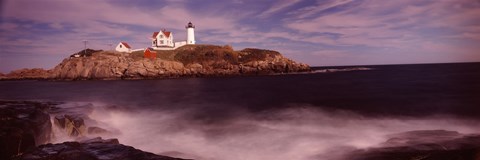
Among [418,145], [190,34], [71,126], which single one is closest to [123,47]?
[190,34]

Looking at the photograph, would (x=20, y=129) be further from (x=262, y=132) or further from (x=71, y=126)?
(x=262, y=132)

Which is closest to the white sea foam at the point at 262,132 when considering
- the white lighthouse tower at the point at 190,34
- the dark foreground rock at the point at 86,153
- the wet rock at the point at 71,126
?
the wet rock at the point at 71,126

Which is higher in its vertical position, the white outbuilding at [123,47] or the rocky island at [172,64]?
the white outbuilding at [123,47]

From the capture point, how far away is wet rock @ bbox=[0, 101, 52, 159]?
5921mm

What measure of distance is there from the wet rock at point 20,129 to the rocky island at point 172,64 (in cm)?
4270

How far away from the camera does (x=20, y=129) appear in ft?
21.6

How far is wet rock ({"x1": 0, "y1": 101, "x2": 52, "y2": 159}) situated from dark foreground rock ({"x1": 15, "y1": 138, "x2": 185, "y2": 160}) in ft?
2.35

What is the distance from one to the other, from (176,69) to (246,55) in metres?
16.9

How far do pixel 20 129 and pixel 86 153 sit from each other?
7.66 ft

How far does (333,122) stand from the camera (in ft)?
41.6

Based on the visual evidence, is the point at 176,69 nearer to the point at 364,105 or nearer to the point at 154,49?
the point at 154,49

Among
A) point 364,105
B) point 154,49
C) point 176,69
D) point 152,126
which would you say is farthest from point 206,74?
point 152,126

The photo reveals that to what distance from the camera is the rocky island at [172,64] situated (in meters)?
50.2

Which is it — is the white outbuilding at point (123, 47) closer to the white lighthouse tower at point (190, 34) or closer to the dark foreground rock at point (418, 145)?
the white lighthouse tower at point (190, 34)
